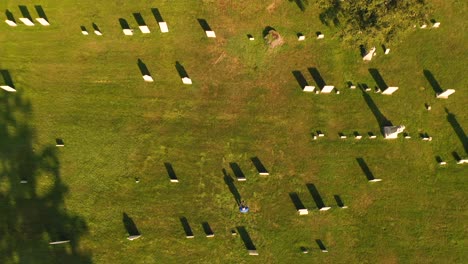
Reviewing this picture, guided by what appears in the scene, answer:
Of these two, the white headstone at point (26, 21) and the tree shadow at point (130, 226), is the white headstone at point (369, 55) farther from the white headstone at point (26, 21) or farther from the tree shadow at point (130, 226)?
the white headstone at point (26, 21)

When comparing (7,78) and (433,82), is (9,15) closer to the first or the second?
(7,78)

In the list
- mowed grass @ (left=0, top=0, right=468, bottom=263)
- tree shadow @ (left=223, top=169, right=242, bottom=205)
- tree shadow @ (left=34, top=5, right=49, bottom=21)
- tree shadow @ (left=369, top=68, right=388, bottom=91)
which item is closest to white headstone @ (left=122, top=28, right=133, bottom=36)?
mowed grass @ (left=0, top=0, right=468, bottom=263)

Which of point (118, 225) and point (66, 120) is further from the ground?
point (66, 120)

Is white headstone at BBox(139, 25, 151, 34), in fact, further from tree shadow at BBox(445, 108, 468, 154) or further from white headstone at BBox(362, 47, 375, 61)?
tree shadow at BBox(445, 108, 468, 154)

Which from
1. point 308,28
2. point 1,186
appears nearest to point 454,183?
point 308,28

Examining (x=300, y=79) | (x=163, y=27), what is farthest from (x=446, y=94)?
(x=163, y=27)

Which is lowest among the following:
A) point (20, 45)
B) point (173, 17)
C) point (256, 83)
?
point (256, 83)

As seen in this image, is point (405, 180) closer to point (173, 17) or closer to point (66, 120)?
point (173, 17)
